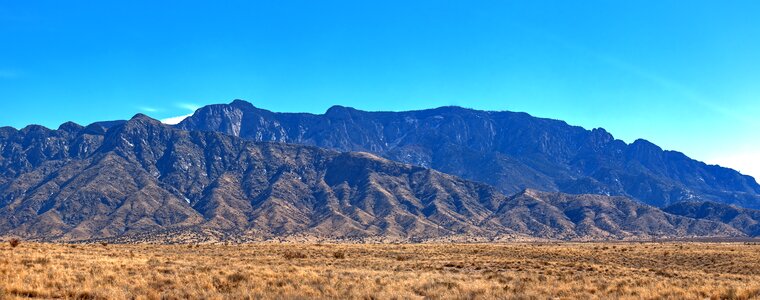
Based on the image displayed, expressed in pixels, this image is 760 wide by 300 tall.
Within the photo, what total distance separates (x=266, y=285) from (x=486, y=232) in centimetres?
17319

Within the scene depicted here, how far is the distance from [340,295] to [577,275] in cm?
1572

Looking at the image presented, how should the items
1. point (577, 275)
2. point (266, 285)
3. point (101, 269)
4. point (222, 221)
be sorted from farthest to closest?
point (222, 221) < point (577, 275) < point (101, 269) < point (266, 285)

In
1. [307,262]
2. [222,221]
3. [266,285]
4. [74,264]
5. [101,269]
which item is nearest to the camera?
[266,285]

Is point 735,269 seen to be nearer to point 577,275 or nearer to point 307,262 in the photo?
point 577,275

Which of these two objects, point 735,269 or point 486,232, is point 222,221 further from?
point 735,269

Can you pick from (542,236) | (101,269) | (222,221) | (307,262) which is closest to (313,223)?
(222,221)

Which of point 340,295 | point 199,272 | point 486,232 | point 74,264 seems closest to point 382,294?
point 340,295

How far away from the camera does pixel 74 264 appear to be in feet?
97.8

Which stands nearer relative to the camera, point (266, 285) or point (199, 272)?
point (266, 285)

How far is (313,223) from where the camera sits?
198 m

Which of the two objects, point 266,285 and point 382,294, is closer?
point 382,294

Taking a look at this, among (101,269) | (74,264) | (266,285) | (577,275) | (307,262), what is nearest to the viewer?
(266,285)

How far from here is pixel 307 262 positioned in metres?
40.3

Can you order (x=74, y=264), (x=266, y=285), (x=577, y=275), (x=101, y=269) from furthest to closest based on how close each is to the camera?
(x=577, y=275)
(x=74, y=264)
(x=101, y=269)
(x=266, y=285)
